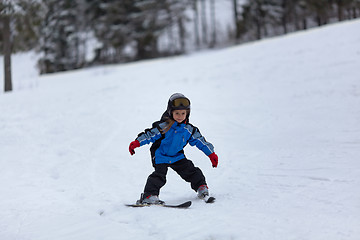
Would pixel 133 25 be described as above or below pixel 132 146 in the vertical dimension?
above

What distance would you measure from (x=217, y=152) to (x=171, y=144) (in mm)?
2785

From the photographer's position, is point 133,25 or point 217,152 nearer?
point 217,152

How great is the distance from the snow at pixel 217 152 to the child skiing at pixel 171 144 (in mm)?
314

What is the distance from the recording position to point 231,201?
12.2ft

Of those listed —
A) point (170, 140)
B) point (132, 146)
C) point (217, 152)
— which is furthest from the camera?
point (217, 152)

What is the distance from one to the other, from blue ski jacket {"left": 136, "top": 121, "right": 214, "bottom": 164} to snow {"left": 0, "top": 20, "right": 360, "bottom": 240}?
662 millimetres

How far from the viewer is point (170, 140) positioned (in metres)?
3.81

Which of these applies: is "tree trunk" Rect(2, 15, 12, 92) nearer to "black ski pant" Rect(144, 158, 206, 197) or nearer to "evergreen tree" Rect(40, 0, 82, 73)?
"black ski pant" Rect(144, 158, 206, 197)

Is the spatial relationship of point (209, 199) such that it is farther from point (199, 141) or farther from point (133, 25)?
point (133, 25)

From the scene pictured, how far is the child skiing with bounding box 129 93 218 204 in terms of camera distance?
12.1ft

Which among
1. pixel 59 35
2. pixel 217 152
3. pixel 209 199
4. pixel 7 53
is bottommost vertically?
pixel 209 199

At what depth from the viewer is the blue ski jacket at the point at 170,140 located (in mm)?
3760

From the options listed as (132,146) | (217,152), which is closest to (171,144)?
(132,146)

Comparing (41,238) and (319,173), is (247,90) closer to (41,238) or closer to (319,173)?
(319,173)
